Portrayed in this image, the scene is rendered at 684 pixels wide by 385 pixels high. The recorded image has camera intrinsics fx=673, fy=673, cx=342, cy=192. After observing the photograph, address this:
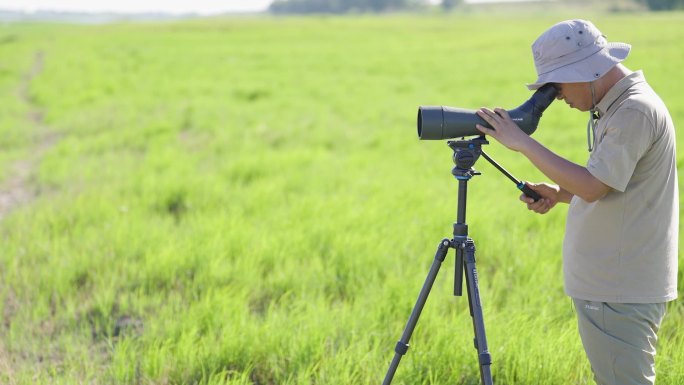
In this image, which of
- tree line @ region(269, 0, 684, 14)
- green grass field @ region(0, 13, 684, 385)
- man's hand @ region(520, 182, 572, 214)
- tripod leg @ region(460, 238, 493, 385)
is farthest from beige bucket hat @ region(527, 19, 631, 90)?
tree line @ region(269, 0, 684, 14)

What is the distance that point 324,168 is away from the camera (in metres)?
7.14

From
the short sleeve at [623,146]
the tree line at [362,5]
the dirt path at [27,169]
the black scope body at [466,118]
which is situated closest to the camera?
the short sleeve at [623,146]

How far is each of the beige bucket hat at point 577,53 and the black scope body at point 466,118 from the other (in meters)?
0.10

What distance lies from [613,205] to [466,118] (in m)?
0.54

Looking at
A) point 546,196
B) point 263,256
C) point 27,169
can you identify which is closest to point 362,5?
point 27,169

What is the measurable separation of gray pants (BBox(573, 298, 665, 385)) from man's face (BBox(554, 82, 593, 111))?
0.64 m

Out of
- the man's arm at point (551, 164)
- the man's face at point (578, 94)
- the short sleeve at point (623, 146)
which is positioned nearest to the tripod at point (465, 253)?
the man's arm at point (551, 164)

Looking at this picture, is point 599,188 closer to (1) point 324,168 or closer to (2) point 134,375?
(2) point 134,375

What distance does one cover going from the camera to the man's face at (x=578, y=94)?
2119mm

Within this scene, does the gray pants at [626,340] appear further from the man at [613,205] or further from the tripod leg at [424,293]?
the tripod leg at [424,293]

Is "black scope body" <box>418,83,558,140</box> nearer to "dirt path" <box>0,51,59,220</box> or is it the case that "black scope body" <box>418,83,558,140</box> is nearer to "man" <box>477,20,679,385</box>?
"man" <box>477,20,679,385</box>

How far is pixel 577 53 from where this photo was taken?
2.07 m

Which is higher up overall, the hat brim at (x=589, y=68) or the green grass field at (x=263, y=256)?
the hat brim at (x=589, y=68)

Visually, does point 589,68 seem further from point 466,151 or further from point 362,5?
point 362,5
